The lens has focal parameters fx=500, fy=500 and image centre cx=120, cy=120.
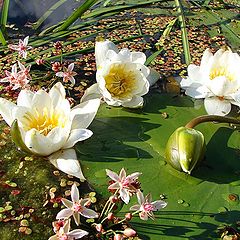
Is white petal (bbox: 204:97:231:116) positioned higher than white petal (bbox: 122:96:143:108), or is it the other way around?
white petal (bbox: 122:96:143:108)

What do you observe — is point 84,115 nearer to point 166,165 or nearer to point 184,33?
point 166,165

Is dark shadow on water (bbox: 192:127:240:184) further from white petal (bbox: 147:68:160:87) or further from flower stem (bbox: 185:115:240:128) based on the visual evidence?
white petal (bbox: 147:68:160:87)

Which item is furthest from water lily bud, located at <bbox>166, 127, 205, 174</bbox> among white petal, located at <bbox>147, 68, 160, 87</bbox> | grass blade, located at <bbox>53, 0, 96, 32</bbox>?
grass blade, located at <bbox>53, 0, 96, 32</bbox>

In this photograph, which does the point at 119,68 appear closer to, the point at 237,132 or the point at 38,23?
the point at 237,132

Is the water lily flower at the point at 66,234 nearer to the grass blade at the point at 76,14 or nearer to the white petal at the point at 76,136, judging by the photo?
the white petal at the point at 76,136

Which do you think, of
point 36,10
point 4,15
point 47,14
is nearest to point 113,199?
point 4,15
